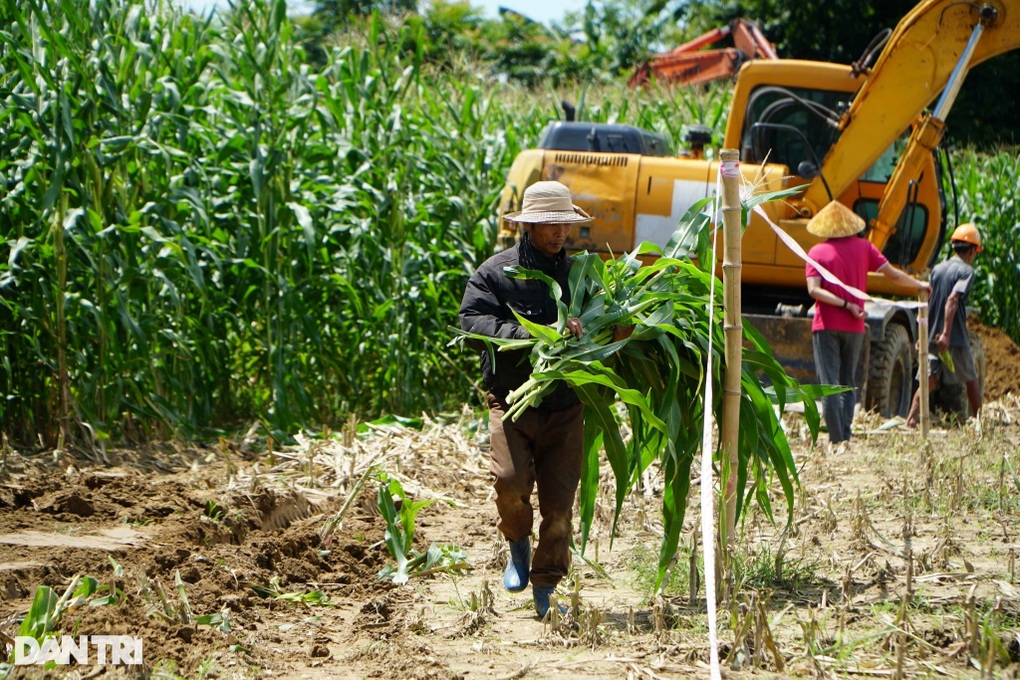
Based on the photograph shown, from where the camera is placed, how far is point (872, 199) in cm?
987

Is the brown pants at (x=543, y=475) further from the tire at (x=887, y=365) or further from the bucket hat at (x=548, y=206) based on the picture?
the tire at (x=887, y=365)

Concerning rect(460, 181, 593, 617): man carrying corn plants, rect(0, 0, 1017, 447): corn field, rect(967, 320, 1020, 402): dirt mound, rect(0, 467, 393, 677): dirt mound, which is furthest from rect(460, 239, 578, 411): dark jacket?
rect(967, 320, 1020, 402): dirt mound

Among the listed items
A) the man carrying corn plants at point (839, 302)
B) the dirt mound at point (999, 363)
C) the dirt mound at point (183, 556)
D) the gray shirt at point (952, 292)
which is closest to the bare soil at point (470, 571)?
the dirt mound at point (183, 556)

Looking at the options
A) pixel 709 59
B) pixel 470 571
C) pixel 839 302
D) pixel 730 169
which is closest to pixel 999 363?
pixel 839 302

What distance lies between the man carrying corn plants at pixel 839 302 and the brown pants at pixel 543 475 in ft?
11.3

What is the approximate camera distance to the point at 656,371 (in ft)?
15.9

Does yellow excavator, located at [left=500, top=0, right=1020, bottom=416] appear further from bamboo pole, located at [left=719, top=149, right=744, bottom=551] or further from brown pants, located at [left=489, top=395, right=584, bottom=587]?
brown pants, located at [left=489, top=395, right=584, bottom=587]

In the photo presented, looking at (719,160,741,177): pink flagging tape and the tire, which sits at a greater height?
(719,160,741,177): pink flagging tape

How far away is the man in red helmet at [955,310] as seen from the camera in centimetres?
869

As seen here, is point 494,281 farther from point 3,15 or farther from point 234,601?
point 3,15

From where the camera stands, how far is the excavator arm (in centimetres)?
869

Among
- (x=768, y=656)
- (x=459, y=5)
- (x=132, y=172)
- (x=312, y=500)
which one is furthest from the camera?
(x=459, y=5)

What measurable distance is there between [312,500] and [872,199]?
19.1 feet

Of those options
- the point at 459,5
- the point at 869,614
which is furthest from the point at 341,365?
the point at 459,5
